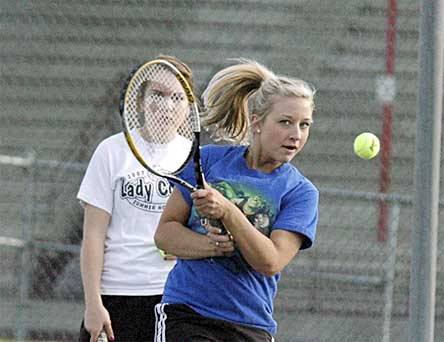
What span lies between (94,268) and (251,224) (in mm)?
935

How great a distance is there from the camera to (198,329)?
3.65 meters

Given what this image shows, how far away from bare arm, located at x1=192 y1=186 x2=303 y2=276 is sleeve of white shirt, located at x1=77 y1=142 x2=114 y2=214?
894 millimetres

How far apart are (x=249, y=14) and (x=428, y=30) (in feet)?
15.9

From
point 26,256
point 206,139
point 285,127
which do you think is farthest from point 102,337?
point 26,256

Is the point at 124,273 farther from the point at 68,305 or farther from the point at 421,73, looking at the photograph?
the point at 68,305

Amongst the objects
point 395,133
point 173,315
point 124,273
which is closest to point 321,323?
point 395,133

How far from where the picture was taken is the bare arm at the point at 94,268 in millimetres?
4223

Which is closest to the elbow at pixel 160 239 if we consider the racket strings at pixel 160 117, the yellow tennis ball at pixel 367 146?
the racket strings at pixel 160 117

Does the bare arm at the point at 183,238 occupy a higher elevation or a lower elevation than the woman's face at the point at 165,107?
lower

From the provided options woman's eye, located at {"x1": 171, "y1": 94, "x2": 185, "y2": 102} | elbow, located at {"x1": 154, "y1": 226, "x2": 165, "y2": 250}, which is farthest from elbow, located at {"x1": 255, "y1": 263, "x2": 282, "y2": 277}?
woman's eye, located at {"x1": 171, "y1": 94, "x2": 185, "y2": 102}

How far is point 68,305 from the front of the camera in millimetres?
7863

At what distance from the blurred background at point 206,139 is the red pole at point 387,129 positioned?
10 mm

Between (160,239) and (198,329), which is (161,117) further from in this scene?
(198,329)

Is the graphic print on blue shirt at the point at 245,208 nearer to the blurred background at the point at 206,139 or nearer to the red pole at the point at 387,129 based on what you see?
the blurred background at the point at 206,139
